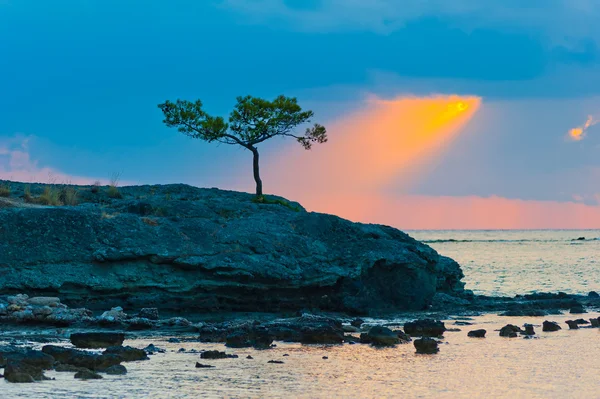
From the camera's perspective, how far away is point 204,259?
35.7 meters

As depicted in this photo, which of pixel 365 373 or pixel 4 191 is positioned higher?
pixel 4 191

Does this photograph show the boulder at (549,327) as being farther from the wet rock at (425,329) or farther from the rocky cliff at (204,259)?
the rocky cliff at (204,259)

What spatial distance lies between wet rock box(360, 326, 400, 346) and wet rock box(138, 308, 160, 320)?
28.6 feet

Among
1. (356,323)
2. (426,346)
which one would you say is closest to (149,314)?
(356,323)

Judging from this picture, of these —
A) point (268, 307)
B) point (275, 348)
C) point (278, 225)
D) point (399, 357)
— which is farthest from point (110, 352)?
point (278, 225)

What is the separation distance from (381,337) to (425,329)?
12.5ft

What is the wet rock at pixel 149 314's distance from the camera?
1281 inches

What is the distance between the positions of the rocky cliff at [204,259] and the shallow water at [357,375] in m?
6.99

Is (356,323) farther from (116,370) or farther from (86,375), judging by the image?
(86,375)

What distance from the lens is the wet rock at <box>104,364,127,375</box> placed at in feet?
69.8

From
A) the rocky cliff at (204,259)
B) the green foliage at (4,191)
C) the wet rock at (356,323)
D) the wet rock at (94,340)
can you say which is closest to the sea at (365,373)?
the wet rock at (94,340)

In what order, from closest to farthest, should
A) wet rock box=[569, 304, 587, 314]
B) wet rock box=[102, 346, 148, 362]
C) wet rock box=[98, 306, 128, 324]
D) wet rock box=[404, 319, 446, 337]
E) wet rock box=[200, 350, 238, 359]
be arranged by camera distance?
1. wet rock box=[102, 346, 148, 362]
2. wet rock box=[200, 350, 238, 359]
3. wet rock box=[404, 319, 446, 337]
4. wet rock box=[98, 306, 128, 324]
5. wet rock box=[569, 304, 587, 314]

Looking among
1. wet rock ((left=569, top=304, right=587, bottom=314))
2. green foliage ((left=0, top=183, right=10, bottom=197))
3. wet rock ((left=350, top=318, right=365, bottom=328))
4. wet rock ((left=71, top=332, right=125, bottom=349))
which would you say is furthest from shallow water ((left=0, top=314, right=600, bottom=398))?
green foliage ((left=0, top=183, right=10, bottom=197))

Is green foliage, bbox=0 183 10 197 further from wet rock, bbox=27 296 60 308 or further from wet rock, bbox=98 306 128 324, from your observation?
wet rock, bbox=98 306 128 324
